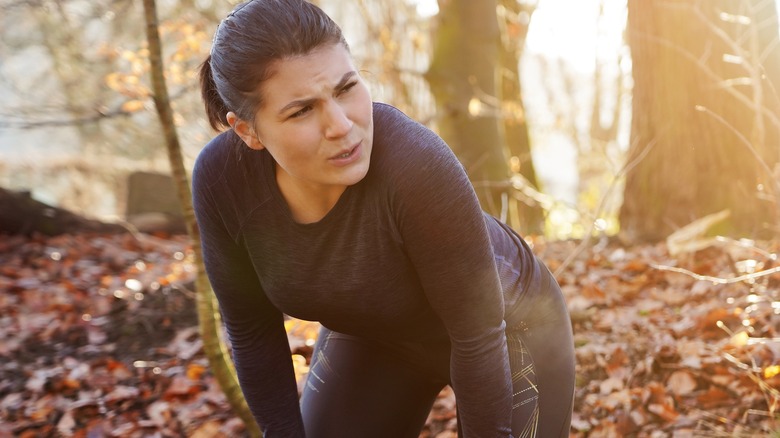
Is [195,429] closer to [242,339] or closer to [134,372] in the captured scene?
[134,372]

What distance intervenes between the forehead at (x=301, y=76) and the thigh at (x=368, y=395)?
3.32 feet

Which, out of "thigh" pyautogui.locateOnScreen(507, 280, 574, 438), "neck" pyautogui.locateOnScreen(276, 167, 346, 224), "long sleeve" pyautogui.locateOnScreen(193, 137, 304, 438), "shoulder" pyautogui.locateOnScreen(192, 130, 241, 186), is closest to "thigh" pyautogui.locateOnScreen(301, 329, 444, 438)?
"long sleeve" pyautogui.locateOnScreen(193, 137, 304, 438)

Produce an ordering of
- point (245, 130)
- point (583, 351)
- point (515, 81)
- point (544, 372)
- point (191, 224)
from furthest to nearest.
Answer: point (515, 81), point (583, 351), point (191, 224), point (544, 372), point (245, 130)

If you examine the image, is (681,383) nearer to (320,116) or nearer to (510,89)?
(320,116)

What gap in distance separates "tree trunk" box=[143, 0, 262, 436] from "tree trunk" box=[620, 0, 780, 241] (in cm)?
328

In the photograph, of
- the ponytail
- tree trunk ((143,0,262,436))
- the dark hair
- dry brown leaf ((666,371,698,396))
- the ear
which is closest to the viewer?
the dark hair

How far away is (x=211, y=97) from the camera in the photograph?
6.70ft

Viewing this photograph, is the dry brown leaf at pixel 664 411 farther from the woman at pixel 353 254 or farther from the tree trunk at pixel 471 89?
the tree trunk at pixel 471 89

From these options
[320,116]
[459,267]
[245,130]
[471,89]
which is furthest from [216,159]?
[471,89]

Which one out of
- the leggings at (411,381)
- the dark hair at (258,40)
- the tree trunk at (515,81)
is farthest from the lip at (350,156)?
the tree trunk at (515,81)

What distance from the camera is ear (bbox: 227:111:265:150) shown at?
1903 mm

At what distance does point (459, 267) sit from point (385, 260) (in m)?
0.21

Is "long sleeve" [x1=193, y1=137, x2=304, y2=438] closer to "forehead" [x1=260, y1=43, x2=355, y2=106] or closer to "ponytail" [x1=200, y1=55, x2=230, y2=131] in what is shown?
"ponytail" [x1=200, y1=55, x2=230, y2=131]

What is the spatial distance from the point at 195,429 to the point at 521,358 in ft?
6.60
